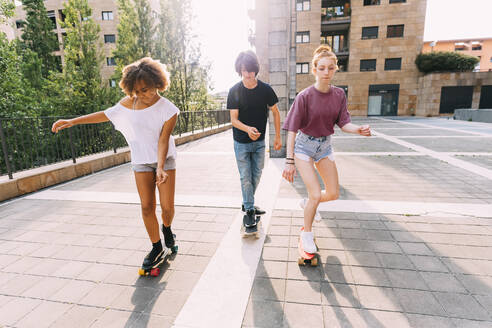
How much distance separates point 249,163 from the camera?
3.32 meters

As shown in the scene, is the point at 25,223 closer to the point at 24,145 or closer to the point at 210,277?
the point at 24,145

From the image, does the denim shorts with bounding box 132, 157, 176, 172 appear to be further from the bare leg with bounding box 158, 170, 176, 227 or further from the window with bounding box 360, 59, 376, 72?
the window with bounding box 360, 59, 376, 72

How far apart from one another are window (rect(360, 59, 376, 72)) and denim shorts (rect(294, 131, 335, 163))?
32074 mm

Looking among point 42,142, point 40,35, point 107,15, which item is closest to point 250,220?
point 42,142

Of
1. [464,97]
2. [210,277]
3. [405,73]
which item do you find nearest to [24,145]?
[210,277]

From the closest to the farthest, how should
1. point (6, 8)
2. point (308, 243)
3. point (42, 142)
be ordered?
1. point (308, 243)
2. point (42, 142)
3. point (6, 8)

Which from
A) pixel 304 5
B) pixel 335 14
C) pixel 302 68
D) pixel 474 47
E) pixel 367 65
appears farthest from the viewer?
pixel 474 47

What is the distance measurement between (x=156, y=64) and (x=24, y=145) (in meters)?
5.23

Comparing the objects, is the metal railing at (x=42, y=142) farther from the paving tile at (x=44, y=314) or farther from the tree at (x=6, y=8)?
the tree at (x=6, y=8)

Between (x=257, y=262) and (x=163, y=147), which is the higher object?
(x=163, y=147)

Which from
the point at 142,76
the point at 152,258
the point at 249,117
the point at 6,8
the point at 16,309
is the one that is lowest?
the point at 16,309

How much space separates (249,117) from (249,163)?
0.56 meters

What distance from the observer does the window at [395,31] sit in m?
A: 29.3

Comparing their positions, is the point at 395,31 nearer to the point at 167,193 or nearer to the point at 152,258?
the point at 167,193
